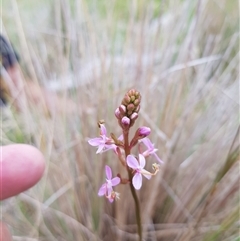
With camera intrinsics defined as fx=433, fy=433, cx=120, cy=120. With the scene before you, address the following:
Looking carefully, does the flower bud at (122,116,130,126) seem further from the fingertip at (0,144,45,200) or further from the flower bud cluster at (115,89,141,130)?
the fingertip at (0,144,45,200)

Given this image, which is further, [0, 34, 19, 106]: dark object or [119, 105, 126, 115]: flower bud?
[0, 34, 19, 106]: dark object

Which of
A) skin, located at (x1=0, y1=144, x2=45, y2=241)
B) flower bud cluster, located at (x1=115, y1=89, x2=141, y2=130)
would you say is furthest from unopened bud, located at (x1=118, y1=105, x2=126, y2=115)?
skin, located at (x1=0, y1=144, x2=45, y2=241)

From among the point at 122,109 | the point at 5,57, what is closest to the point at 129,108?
the point at 122,109

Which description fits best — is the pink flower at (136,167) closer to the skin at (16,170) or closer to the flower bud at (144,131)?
the flower bud at (144,131)

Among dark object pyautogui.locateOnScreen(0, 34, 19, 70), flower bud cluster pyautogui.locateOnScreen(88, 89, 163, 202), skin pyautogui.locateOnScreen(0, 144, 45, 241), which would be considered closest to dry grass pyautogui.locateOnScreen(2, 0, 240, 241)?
skin pyautogui.locateOnScreen(0, 144, 45, 241)

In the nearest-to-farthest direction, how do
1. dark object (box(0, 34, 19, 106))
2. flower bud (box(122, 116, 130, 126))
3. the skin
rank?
flower bud (box(122, 116, 130, 126))
the skin
dark object (box(0, 34, 19, 106))

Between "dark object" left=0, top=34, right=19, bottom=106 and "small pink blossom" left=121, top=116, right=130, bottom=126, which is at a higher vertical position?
"dark object" left=0, top=34, right=19, bottom=106

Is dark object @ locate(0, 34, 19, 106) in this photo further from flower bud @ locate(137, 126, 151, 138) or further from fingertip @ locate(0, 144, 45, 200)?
flower bud @ locate(137, 126, 151, 138)

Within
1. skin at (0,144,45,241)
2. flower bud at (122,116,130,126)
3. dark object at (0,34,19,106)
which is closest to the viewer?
flower bud at (122,116,130,126)

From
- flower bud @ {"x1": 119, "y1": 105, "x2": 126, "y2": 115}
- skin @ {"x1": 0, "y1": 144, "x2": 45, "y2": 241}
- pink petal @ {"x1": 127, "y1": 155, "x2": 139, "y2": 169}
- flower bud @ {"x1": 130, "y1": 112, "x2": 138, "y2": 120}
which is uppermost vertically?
skin @ {"x1": 0, "y1": 144, "x2": 45, "y2": 241}

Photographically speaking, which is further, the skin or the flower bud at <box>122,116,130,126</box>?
the skin

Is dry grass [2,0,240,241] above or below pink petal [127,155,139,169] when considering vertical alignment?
above
